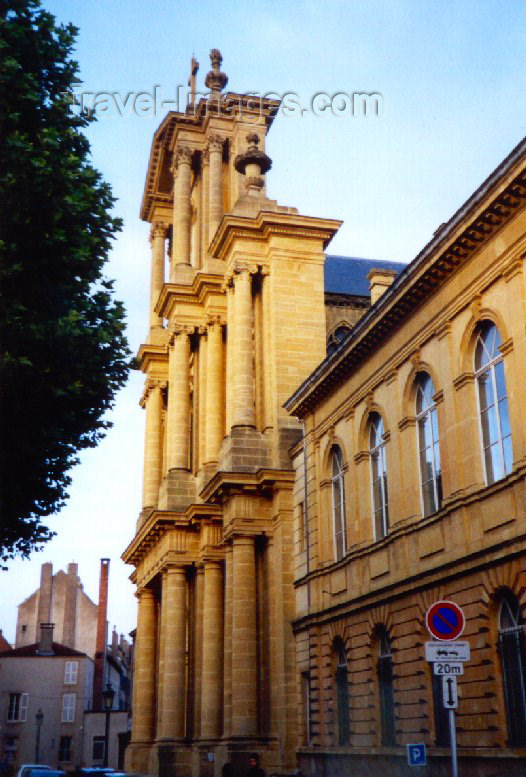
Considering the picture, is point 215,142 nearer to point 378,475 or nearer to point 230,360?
point 230,360

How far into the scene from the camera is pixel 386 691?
71.5 feet

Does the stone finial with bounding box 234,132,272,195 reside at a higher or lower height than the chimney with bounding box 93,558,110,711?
higher

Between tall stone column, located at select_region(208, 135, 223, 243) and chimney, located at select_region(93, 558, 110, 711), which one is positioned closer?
tall stone column, located at select_region(208, 135, 223, 243)

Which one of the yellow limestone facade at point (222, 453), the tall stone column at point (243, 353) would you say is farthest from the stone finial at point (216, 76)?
the tall stone column at point (243, 353)

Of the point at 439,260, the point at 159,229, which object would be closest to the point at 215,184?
the point at 159,229

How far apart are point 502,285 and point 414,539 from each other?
5.76 m

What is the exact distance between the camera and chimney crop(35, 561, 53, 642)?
8100 cm

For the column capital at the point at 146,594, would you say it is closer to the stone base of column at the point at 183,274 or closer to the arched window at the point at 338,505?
the stone base of column at the point at 183,274

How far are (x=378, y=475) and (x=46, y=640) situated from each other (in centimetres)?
5380

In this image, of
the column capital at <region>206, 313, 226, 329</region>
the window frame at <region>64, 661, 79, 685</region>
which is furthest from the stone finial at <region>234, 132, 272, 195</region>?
the window frame at <region>64, 661, 79, 685</region>

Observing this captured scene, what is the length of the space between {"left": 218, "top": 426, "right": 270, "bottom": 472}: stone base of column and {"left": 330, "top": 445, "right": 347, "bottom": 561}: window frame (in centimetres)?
533

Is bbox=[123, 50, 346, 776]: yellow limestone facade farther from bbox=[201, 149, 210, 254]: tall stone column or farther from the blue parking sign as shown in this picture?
the blue parking sign

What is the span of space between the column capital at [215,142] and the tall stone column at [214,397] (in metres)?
9.31

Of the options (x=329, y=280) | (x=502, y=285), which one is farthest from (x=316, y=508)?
(x=329, y=280)
